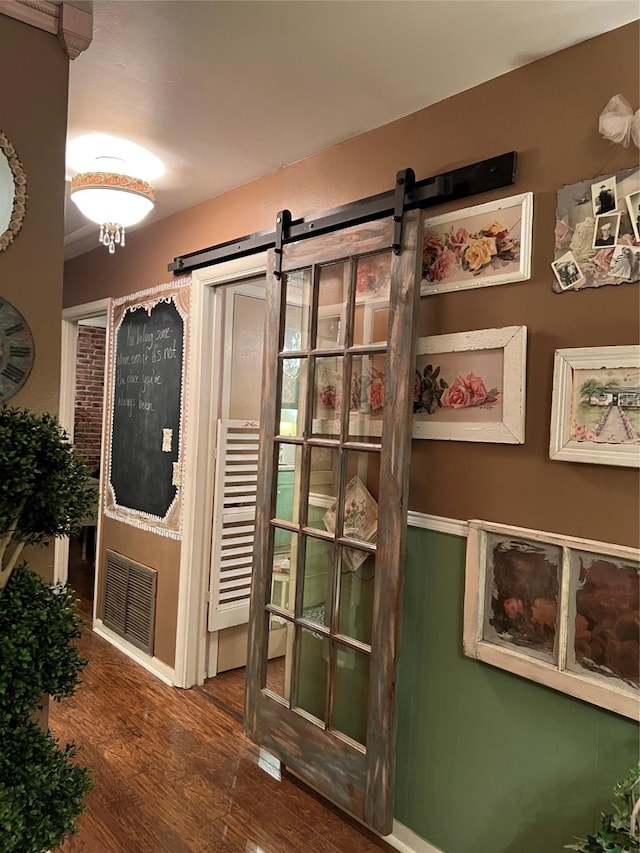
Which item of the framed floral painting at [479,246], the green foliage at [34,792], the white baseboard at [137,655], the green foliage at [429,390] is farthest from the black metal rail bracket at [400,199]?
the white baseboard at [137,655]

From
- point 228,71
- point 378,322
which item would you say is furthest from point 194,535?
point 228,71

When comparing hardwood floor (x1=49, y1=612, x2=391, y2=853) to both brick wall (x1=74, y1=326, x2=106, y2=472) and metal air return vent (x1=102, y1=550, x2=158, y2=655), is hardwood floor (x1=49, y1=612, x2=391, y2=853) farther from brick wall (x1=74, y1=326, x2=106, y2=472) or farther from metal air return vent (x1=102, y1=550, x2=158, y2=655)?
brick wall (x1=74, y1=326, x2=106, y2=472)

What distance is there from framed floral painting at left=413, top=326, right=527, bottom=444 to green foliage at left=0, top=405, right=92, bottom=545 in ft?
3.69

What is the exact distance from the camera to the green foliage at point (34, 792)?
1.29 m

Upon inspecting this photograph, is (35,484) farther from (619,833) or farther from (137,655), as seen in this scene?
(137,655)

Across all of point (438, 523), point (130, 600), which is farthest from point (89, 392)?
point (438, 523)

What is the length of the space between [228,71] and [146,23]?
291mm

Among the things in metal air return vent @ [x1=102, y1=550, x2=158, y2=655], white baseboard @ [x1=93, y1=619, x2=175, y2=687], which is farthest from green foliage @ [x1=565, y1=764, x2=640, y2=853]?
metal air return vent @ [x1=102, y1=550, x2=158, y2=655]

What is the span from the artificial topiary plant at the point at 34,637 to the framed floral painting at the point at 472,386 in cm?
113

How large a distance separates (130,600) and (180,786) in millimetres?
1397

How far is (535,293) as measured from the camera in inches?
72.5

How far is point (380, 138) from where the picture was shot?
2.30 metres

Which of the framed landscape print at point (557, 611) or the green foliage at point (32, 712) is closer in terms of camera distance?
the green foliage at point (32, 712)

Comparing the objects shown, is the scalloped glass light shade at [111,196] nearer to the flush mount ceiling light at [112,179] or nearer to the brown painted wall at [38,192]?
the flush mount ceiling light at [112,179]
